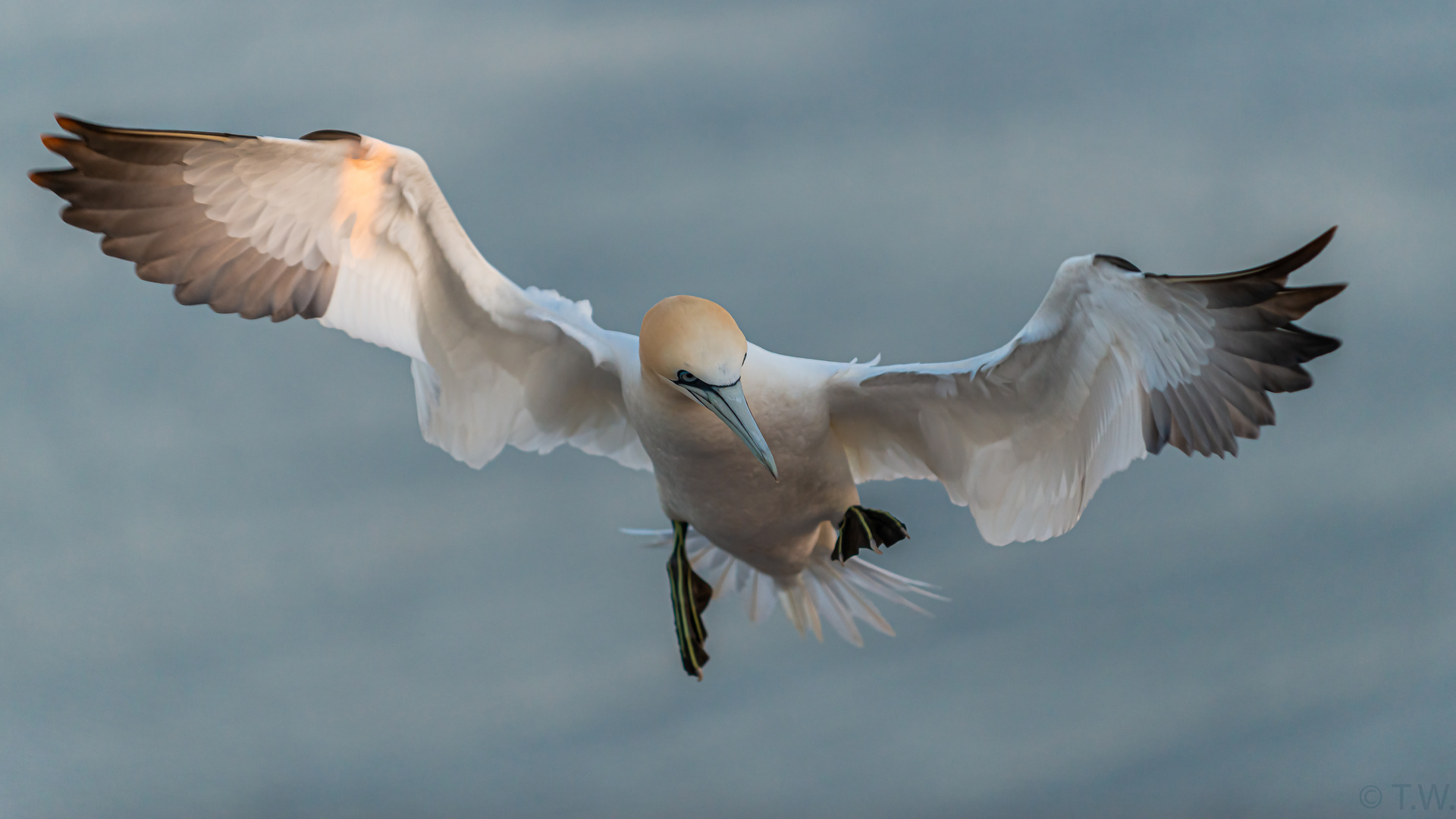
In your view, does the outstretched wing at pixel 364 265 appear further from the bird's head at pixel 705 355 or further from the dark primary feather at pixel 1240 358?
the dark primary feather at pixel 1240 358

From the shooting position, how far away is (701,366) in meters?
3.84

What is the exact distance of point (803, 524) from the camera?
15.5 ft

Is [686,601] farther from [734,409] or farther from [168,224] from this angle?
[168,224]

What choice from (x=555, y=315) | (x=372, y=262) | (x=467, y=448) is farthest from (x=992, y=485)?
(x=372, y=262)

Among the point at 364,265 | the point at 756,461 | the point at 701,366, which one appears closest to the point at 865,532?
the point at 756,461

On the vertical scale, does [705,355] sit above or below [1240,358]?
above

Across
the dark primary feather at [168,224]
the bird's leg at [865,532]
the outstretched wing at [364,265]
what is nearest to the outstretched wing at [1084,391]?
the bird's leg at [865,532]

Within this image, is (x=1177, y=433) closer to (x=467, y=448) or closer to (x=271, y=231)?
(x=467, y=448)

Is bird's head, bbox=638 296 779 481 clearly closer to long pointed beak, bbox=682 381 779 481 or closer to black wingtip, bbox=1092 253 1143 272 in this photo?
long pointed beak, bbox=682 381 779 481

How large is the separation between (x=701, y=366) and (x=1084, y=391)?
1.24 m

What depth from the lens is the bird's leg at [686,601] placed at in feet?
16.2

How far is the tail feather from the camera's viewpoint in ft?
17.6

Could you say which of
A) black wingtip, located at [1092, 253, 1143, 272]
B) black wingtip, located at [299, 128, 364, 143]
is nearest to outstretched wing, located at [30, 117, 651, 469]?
black wingtip, located at [299, 128, 364, 143]

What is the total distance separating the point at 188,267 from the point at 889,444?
8.46 feet
